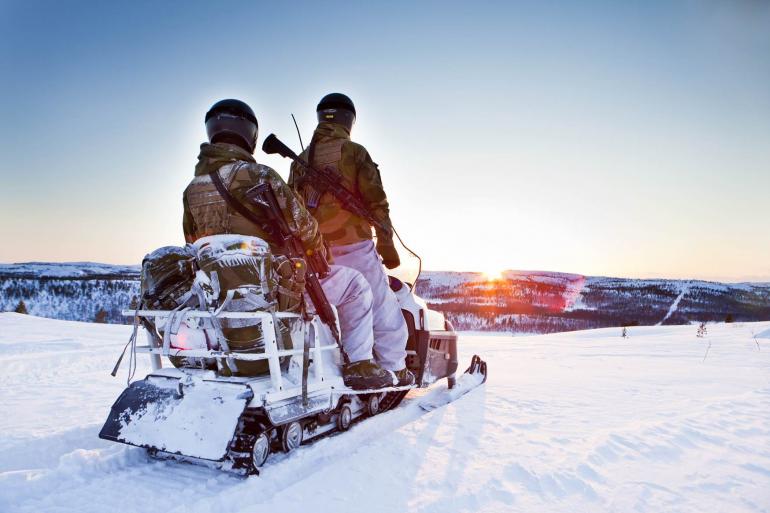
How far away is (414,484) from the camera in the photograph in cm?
244

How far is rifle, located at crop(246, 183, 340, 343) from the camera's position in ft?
9.46

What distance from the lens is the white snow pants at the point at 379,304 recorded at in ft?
13.3

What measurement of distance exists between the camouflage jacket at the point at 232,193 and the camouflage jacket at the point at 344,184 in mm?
886

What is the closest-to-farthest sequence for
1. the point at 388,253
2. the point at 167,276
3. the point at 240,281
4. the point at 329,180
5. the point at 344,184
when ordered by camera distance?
the point at 240,281 < the point at 167,276 < the point at 329,180 < the point at 344,184 < the point at 388,253

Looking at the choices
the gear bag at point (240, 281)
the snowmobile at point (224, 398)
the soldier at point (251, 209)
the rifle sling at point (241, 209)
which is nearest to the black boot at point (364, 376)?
the soldier at point (251, 209)

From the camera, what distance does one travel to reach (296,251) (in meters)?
3.08

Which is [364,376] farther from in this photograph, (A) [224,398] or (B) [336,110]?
(B) [336,110]

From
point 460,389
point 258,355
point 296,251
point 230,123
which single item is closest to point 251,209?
point 296,251

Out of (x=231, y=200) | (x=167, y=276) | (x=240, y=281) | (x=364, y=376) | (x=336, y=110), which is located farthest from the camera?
(x=336, y=110)

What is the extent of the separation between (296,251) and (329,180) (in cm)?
107

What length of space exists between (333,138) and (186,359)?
2.24m

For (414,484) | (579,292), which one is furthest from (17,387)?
(579,292)

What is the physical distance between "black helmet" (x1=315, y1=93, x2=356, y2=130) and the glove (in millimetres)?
1155

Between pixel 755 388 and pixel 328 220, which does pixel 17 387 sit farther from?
pixel 755 388
